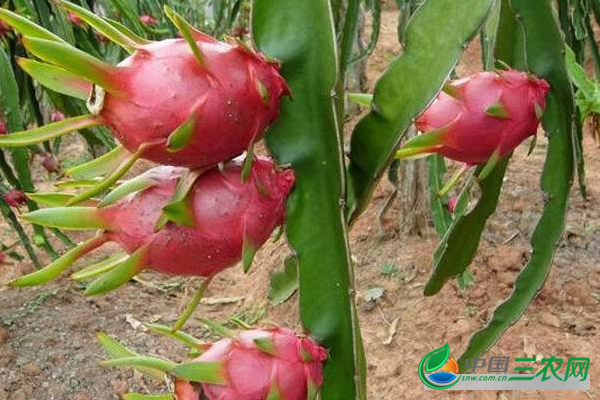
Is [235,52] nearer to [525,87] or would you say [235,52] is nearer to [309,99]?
[309,99]

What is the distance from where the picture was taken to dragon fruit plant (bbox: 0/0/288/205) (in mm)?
469

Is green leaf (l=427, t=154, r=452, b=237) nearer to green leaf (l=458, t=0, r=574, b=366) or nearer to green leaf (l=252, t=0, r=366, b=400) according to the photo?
green leaf (l=458, t=0, r=574, b=366)

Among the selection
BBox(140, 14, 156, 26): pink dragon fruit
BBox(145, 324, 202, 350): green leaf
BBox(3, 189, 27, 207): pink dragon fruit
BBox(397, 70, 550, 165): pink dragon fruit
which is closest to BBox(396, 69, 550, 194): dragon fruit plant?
BBox(397, 70, 550, 165): pink dragon fruit

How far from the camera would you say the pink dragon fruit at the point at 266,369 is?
20.6 inches

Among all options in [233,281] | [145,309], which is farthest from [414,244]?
[145,309]

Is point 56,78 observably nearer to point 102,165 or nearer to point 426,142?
point 102,165

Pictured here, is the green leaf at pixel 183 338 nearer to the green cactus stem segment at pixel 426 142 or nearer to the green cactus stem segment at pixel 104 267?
the green cactus stem segment at pixel 104 267

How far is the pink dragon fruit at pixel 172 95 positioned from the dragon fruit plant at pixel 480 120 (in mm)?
228

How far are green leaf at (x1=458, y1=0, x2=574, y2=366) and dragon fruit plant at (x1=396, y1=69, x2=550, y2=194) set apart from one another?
0.05 m

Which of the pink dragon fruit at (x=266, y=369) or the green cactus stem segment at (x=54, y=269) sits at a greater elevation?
the green cactus stem segment at (x=54, y=269)

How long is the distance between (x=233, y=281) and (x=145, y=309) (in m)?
0.39

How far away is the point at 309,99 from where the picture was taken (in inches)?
21.5

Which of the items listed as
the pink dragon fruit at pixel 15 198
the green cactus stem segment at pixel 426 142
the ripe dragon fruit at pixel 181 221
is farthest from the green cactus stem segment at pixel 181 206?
the pink dragon fruit at pixel 15 198

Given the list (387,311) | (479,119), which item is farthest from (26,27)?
(387,311)
